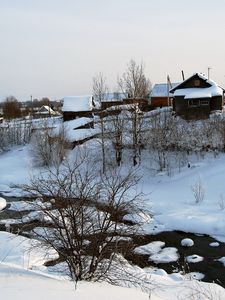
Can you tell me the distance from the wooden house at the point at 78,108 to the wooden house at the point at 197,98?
11.6 meters

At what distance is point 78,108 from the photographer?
49.4 m

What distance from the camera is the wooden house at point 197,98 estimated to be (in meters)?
39.7

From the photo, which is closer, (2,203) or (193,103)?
(2,203)

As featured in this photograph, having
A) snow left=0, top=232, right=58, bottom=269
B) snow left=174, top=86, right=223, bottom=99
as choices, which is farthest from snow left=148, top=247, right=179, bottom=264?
snow left=174, top=86, right=223, bottom=99

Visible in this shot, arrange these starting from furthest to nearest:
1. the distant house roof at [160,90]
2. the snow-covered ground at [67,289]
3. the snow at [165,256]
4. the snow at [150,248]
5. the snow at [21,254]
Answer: the distant house roof at [160,90] → the snow at [150,248] → the snow at [165,256] → the snow at [21,254] → the snow-covered ground at [67,289]

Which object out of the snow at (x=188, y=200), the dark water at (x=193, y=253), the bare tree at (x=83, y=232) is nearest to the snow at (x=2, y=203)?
the snow at (x=188, y=200)

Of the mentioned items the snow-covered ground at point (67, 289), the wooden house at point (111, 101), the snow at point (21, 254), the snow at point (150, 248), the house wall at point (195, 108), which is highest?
the wooden house at point (111, 101)

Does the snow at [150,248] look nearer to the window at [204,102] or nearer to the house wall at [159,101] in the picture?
the window at [204,102]

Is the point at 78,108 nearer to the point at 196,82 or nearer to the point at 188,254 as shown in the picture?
the point at 196,82

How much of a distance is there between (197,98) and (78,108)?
15.1 meters

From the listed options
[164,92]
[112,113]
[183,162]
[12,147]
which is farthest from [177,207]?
[164,92]

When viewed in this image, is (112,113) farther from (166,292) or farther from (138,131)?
(166,292)

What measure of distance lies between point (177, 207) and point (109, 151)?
1096cm

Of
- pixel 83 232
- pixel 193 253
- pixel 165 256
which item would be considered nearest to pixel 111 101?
pixel 193 253
